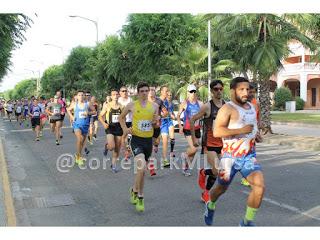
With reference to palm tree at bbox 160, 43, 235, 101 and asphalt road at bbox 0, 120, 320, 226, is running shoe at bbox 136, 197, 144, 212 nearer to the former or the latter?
asphalt road at bbox 0, 120, 320, 226

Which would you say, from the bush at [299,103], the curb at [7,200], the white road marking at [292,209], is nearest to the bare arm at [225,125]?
the white road marking at [292,209]

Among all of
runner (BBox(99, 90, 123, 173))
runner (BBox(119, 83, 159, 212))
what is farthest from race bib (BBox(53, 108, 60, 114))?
runner (BBox(119, 83, 159, 212))

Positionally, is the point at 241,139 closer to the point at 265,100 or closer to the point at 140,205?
the point at 140,205

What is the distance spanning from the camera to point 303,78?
41.2 meters

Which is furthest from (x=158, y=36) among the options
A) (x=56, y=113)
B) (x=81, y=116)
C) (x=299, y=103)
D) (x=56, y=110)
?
(x=299, y=103)

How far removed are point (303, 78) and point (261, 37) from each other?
2599 cm

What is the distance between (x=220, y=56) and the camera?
2761cm

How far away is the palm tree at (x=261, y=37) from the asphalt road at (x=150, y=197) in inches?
222

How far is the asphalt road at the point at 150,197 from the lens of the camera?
5.86m

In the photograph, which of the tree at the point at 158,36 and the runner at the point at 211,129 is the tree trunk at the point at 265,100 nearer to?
the tree at the point at 158,36

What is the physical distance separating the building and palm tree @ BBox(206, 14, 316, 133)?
2428 cm

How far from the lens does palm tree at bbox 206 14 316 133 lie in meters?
16.1
